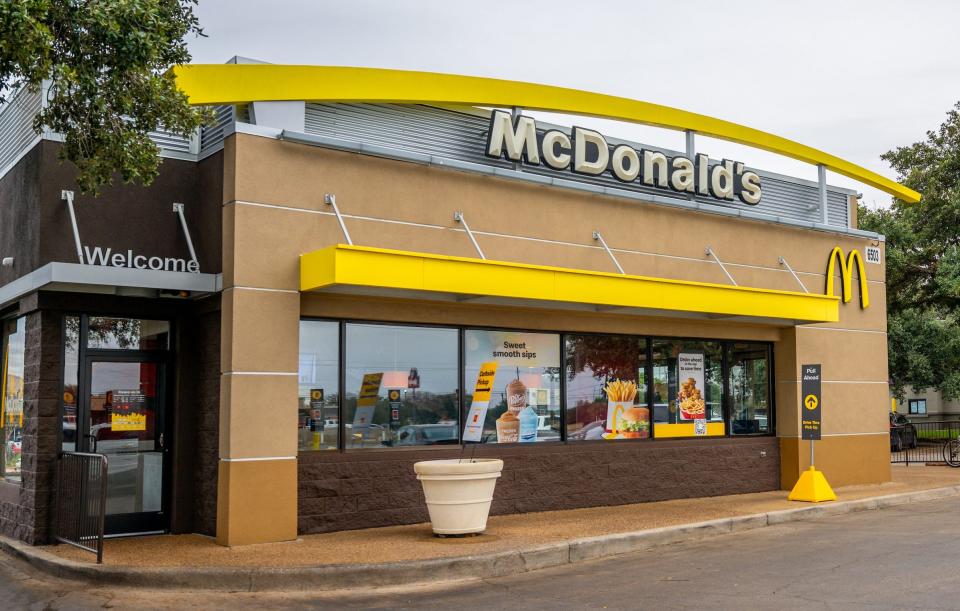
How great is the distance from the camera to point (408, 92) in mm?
13227

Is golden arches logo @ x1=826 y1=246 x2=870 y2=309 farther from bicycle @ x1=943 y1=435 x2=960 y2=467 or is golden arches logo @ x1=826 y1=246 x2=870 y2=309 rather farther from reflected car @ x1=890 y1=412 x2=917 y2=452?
reflected car @ x1=890 y1=412 x2=917 y2=452

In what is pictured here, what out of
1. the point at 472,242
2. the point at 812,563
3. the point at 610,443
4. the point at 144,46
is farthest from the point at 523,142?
the point at 812,563

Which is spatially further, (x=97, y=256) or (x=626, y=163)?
(x=626, y=163)

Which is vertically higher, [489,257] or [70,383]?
[489,257]

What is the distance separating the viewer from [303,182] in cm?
1217

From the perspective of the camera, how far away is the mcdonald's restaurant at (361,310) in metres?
11.6

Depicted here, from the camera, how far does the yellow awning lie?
11398 mm

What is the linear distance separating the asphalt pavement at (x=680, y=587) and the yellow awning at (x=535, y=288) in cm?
367

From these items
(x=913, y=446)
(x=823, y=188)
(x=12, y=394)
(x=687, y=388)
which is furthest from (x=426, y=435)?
(x=913, y=446)

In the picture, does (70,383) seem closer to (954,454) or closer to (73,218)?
(73,218)

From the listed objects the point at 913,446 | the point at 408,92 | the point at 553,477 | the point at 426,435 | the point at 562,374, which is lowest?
the point at 913,446

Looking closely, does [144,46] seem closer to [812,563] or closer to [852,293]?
[812,563]

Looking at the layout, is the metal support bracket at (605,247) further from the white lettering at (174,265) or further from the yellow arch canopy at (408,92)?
the white lettering at (174,265)

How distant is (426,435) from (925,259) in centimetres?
2337
